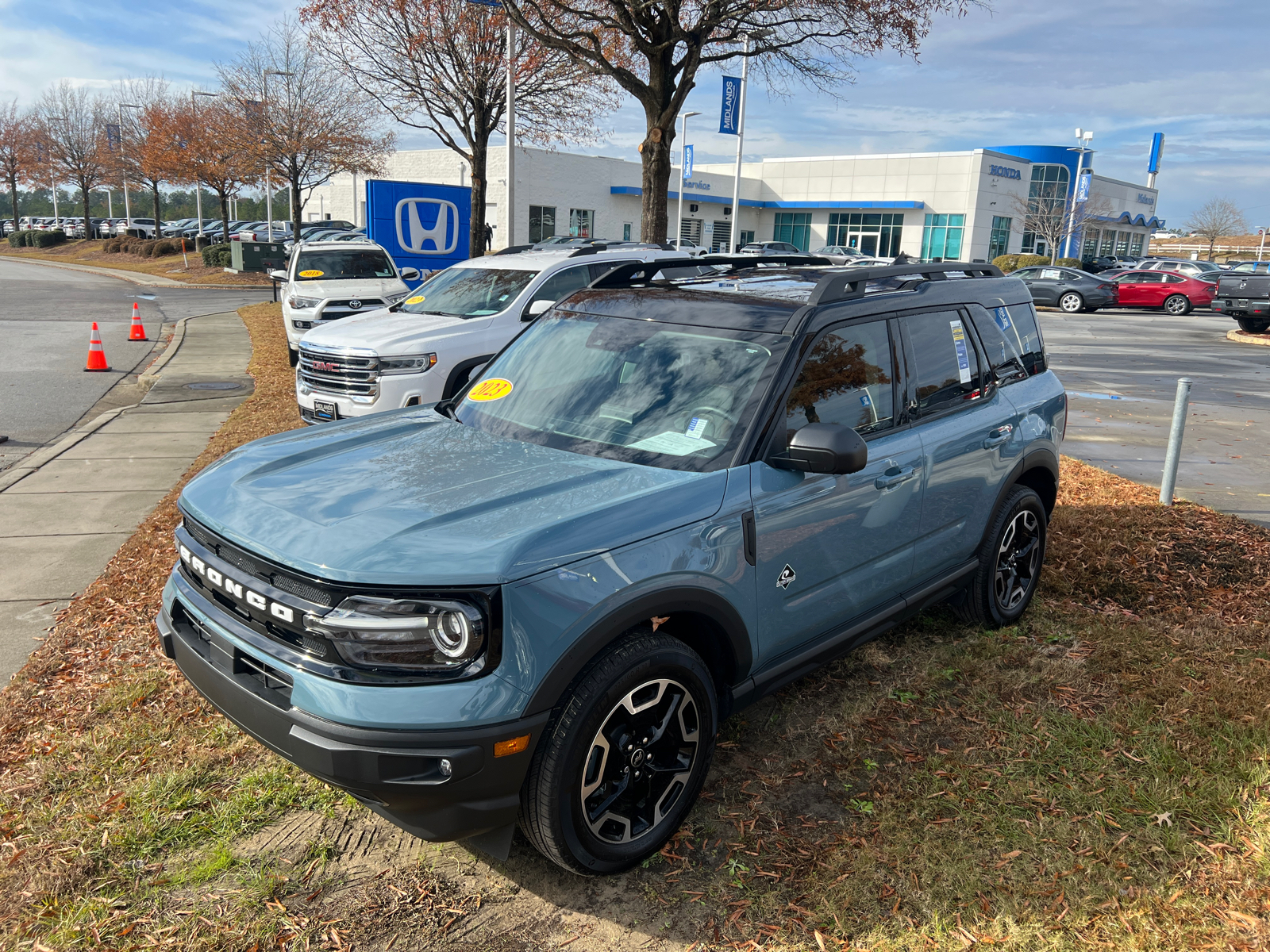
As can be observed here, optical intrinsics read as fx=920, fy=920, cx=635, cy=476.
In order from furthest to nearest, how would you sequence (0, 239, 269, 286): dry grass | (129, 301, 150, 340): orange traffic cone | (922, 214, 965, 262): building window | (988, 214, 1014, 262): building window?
1. (988, 214, 1014, 262): building window
2. (922, 214, 965, 262): building window
3. (0, 239, 269, 286): dry grass
4. (129, 301, 150, 340): orange traffic cone

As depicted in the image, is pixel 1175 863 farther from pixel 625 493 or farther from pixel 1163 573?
pixel 1163 573

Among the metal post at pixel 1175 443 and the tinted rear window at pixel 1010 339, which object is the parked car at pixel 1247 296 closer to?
the metal post at pixel 1175 443

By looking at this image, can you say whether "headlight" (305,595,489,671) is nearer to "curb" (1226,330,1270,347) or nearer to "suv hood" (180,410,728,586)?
"suv hood" (180,410,728,586)

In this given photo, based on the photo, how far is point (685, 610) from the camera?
3.00m

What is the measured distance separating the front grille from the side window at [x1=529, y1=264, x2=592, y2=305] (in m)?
1.94

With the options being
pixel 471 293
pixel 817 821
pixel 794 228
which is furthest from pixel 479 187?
pixel 794 228

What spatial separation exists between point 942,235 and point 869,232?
199 inches

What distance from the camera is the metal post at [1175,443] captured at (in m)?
7.16

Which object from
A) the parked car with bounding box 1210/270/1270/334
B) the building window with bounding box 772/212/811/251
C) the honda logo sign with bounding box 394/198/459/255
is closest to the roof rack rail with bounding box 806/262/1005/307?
the honda logo sign with bounding box 394/198/459/255

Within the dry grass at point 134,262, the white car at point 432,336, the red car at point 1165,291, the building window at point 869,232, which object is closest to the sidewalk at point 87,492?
the white car at point 432,336

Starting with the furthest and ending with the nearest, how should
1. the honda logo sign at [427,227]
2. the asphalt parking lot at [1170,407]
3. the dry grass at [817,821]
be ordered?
1. the honda logo sign at [427,227]
2. the asphalt parking lot at [1170,407]
3. the dry grass at [817,821]

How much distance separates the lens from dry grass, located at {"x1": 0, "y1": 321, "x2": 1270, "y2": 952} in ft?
9.32

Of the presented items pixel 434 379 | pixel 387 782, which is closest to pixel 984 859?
pixel 387 782

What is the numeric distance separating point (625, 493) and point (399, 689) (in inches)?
36.0
